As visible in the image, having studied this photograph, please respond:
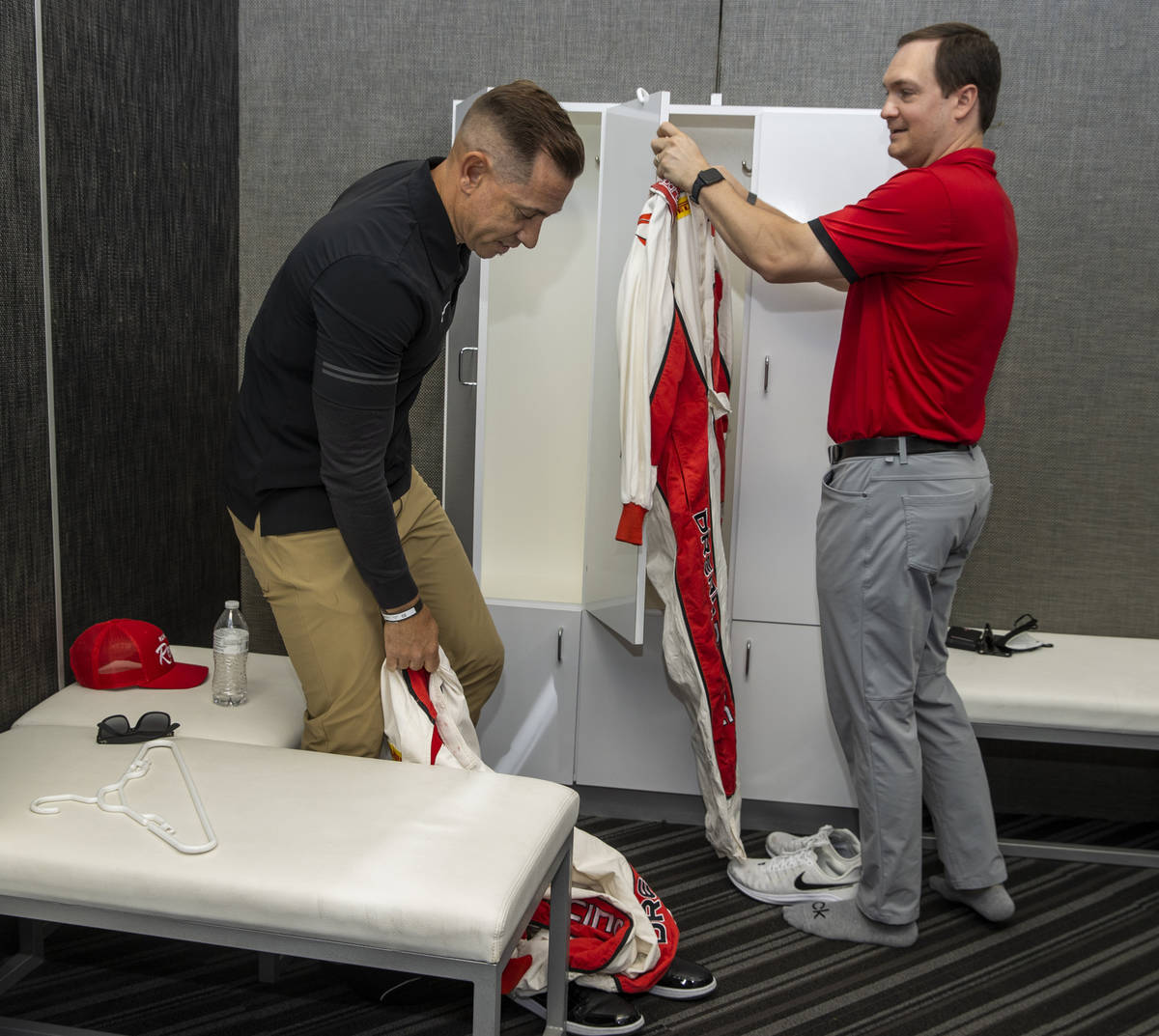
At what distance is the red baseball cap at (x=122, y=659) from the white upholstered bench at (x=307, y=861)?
1.37 feet

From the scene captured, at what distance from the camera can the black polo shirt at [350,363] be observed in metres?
1.74

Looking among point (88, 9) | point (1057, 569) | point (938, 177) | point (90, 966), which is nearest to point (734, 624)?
point (1057, 569)

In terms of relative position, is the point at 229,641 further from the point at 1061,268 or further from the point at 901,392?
the point at 1061,268

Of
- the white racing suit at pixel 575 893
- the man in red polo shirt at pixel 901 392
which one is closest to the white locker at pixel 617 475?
the man in red polo shirt at pixel 901 392

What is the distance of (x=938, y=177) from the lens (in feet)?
6.89

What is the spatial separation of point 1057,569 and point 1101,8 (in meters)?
1.46

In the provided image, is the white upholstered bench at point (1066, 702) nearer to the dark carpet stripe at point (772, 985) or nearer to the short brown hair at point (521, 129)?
the dark carpet stripe at point (772, 985)

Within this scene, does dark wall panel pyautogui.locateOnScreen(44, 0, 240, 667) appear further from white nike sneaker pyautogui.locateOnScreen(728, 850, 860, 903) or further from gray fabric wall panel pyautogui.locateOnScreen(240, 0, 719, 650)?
white nike sneaker pyautogui.locateOnScreen(728, 850, 860, 903)

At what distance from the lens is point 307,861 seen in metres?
1.47

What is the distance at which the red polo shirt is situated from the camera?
210cm

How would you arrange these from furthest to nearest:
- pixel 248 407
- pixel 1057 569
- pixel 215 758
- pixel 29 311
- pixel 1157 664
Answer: pixel 1057 569 → pixel 1157 664 → pixel 29 311 → pixel 248 407 → pixel 215 758

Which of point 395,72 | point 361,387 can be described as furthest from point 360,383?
point 395,72

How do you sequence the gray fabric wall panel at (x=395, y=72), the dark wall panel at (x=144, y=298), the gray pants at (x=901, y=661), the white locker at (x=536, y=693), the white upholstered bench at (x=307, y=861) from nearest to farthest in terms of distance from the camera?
the white upholstered bench at (x=307, y=861) < the gray pants at (x=901, y=661) < the dark wall panel at (x=144, y=298) < the white locker at (x=536, y=693) < the gray fabric wall panel at (x=395, y=72)

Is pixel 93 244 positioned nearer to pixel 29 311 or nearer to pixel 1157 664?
pixel 29 311
